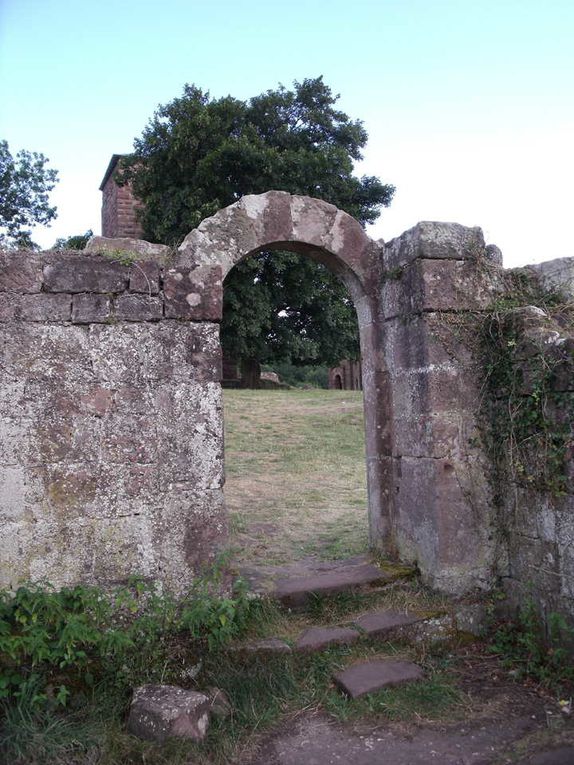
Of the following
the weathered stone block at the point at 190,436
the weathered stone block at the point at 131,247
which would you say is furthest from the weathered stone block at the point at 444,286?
the weathered stone block at the point at 131,247

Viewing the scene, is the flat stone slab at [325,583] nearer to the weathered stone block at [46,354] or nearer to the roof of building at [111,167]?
the weathered stone block at [46,354]

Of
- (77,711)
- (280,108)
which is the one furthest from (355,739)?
(280,108)

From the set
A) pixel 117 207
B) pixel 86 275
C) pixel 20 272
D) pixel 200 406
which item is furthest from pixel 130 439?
pixel 117 207

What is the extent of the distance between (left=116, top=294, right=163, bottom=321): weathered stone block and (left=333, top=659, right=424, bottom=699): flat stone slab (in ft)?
8.01

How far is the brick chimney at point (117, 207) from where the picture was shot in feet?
53.3

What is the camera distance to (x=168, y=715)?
2.89 metres

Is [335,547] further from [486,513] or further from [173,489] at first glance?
[173,489]

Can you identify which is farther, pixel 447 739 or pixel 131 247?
pixel 131 247

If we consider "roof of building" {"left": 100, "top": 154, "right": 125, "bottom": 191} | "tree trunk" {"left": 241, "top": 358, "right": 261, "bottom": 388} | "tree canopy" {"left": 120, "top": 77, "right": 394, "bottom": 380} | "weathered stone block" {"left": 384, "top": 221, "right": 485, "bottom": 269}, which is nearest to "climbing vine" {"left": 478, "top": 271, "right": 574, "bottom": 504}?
"weathered stone block" {"left": 384, "top": 221, "right": 485, "bottom": 269}

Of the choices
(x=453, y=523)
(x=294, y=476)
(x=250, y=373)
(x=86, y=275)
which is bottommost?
(x=294, y=476)

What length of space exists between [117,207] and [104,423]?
601 inches

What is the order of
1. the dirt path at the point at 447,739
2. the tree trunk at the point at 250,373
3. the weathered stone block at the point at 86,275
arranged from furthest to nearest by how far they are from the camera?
the tree trunk at the point at 250,373 → the weathered stone block at the point at 86,275 → the dirt path at the point at 447,739

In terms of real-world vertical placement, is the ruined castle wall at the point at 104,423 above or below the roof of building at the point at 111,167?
below

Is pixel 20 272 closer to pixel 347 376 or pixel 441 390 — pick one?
pixel 441 390
